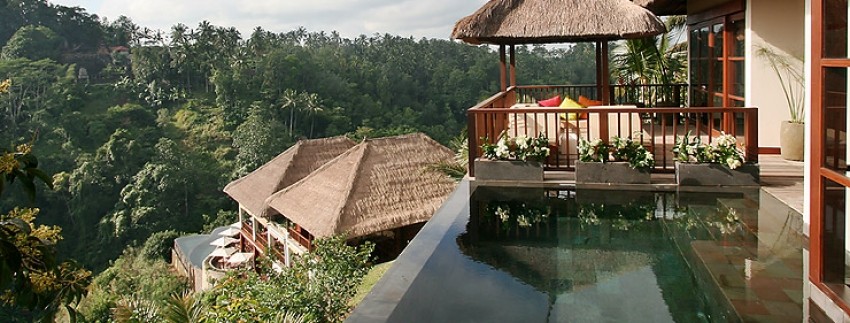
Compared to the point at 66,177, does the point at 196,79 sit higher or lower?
higher

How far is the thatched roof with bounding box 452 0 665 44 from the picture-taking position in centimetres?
818

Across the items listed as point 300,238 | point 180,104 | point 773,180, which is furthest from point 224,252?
point 180,104

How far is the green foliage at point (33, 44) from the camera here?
182ft

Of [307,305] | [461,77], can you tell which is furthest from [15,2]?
[307,305]

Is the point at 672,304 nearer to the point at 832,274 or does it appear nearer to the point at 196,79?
the point at 832,274

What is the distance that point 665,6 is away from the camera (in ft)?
33.3

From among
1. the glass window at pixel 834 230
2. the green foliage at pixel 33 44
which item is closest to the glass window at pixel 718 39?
the glass window at pixel 834 230

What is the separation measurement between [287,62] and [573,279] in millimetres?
51233

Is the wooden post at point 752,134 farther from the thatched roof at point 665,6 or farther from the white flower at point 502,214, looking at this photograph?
the thatched roof at point 665,6

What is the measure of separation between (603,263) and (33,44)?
64723mm

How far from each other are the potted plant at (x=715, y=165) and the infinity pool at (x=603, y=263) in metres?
0.24

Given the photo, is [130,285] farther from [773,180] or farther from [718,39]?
[773,180]

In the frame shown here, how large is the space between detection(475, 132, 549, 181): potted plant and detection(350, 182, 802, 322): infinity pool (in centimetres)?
66

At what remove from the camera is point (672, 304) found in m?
3.21
